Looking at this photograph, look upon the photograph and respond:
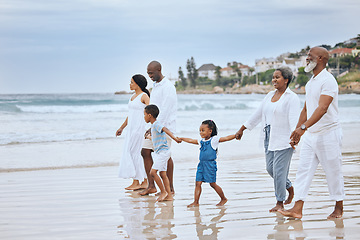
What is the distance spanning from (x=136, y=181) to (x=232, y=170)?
2.47 metres

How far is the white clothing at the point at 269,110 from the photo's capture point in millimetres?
5421

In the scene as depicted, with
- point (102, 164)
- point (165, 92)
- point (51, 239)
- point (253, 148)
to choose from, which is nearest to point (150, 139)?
point (165, 92)

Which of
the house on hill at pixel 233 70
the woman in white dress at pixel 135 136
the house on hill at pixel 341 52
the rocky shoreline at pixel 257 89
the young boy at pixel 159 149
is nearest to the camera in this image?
the young boy at pixel 159 149

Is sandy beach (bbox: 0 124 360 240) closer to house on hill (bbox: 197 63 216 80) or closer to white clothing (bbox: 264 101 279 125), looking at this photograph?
white clothing (bbox: 264 101 279 125)

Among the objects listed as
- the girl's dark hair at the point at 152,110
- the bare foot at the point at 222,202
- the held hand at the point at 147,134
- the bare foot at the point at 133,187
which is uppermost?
the girl's dark hair at the point at 152,110

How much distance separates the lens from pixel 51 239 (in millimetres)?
4410

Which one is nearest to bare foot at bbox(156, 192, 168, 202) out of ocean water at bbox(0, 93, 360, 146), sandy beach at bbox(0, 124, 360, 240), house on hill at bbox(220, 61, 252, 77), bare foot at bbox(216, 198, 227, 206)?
sandy beach at bbox(0, 124, 360, 240)

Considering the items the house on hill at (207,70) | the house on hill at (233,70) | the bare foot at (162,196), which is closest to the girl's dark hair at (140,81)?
the bare foot at (162,196)

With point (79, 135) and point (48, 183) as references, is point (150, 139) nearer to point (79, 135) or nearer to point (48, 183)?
point (48, 183)

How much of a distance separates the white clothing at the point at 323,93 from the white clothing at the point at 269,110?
49 cm

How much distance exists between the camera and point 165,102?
Result: 22.1 ft

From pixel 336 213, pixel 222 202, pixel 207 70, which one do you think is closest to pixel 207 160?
pixel 222 202

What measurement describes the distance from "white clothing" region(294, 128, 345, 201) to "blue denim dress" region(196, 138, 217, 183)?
1.14 m

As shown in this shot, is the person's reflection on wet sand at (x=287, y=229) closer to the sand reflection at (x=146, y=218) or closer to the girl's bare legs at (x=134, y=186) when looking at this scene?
the sand reflection at (x=146, y=218)
